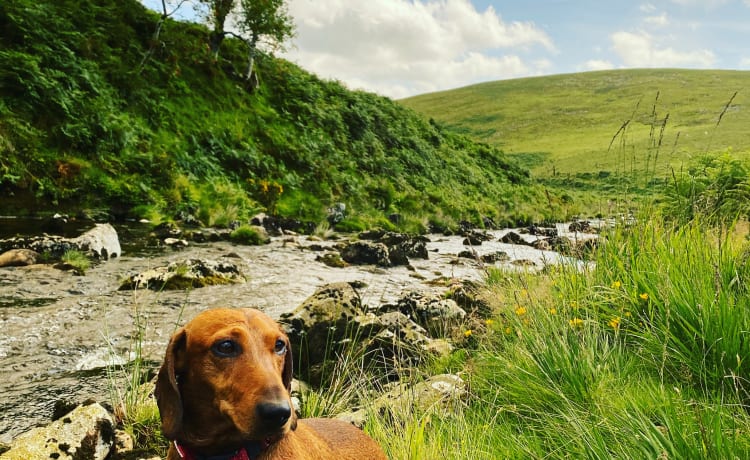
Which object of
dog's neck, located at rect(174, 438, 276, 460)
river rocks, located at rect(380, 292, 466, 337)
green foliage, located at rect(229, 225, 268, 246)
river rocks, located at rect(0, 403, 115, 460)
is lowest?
river rocks, located at rect(380, 292, 466, 337)

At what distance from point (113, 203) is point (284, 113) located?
1376 cm

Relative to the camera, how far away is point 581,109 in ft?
348

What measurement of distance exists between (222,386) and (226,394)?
0.04 m

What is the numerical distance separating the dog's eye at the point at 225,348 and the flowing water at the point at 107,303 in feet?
6.30

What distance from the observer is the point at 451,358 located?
194 inches

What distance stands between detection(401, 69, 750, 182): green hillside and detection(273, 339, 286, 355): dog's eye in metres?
59.3

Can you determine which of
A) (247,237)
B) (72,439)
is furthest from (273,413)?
(247,237)

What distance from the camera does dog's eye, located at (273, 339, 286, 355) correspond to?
2.19 metres

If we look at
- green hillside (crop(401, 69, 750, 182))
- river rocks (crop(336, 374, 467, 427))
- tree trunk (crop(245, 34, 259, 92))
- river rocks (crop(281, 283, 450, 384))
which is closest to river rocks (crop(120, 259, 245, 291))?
river rocks (crop(281, 283, 450, 384))

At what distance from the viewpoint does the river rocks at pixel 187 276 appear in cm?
824

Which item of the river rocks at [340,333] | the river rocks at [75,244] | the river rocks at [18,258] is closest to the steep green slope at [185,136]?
the river rocks at [75,244]

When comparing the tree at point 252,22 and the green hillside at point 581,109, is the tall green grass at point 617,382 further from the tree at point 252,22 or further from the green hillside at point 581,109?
the green hillside at point 581,109

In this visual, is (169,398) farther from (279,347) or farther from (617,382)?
(617,382)

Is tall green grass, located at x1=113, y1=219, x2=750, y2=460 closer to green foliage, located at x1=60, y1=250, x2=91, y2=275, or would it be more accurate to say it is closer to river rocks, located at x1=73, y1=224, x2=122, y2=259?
green foliage, located at x1=60, y1=250, x2=91, y2=275
